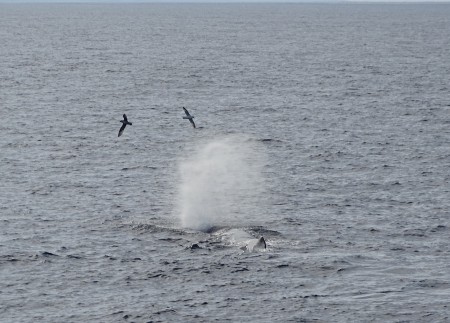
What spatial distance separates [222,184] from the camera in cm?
8400

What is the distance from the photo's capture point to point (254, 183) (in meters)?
84.0

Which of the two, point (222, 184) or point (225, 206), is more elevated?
point (225, 206)

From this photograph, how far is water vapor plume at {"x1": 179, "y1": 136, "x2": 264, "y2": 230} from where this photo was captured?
7144 cm

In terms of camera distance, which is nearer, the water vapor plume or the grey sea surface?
the grey sea surface

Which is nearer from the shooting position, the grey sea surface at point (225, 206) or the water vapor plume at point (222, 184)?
the grey sea surface at point (225, 206)

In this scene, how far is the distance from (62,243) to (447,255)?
82.8 ft

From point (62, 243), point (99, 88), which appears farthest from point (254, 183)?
point (99, 88)

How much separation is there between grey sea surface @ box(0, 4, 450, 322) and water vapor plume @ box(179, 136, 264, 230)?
0.27 m

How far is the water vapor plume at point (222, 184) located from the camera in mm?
71438

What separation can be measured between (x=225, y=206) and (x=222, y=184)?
27.7 ft

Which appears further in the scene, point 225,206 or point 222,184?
point 222,184

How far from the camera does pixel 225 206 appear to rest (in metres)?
75.7

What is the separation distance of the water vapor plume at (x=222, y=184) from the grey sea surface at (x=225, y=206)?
0.27 metres

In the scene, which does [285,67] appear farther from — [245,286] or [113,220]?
[245,286]
